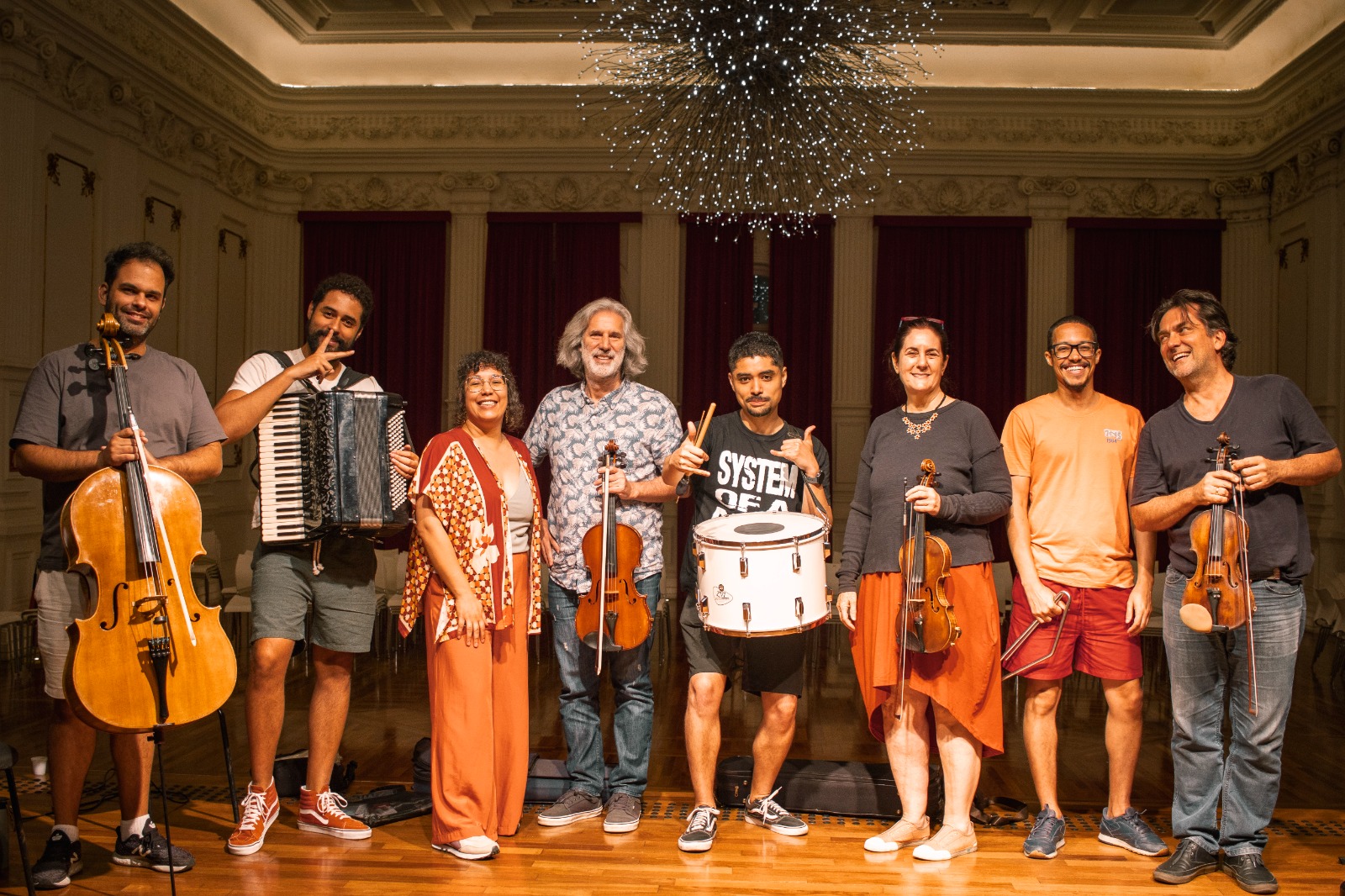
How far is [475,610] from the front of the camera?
318 cm

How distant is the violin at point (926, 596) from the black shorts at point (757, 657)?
1.37 feet

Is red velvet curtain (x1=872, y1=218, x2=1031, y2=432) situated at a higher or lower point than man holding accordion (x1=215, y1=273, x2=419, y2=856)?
higher

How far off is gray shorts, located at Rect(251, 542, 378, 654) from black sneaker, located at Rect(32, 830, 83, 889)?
2.50 feet

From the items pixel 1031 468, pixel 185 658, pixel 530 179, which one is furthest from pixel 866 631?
pixel 530 179

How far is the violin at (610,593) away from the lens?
3320mm

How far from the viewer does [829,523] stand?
3.33 m

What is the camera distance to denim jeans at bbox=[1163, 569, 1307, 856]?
9.82 feet

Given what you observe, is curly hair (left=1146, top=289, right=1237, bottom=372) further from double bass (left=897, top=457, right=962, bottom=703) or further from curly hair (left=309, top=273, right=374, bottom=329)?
curly hair (left=309, top=273, right=374, bottom=329)

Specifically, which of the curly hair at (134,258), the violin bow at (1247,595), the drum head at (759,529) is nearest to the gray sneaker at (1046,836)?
the violin bow at (1247,595)

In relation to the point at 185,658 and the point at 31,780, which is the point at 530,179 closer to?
the point at 31,780

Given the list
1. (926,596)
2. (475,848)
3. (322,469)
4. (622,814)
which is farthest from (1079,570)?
(322,469)

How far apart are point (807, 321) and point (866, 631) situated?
6208 millimetres

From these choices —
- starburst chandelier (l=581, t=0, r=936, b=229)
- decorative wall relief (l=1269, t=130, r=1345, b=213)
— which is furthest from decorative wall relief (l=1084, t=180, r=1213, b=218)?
starburst chandelier (l=581, t=0, r=936, b=229)

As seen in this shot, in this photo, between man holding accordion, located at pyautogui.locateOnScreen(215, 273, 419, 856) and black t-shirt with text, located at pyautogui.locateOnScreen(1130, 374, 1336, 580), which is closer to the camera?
black t-shirt with text, located at pyautogui.locateOnScreen(1130, 374, 1336, 580)
